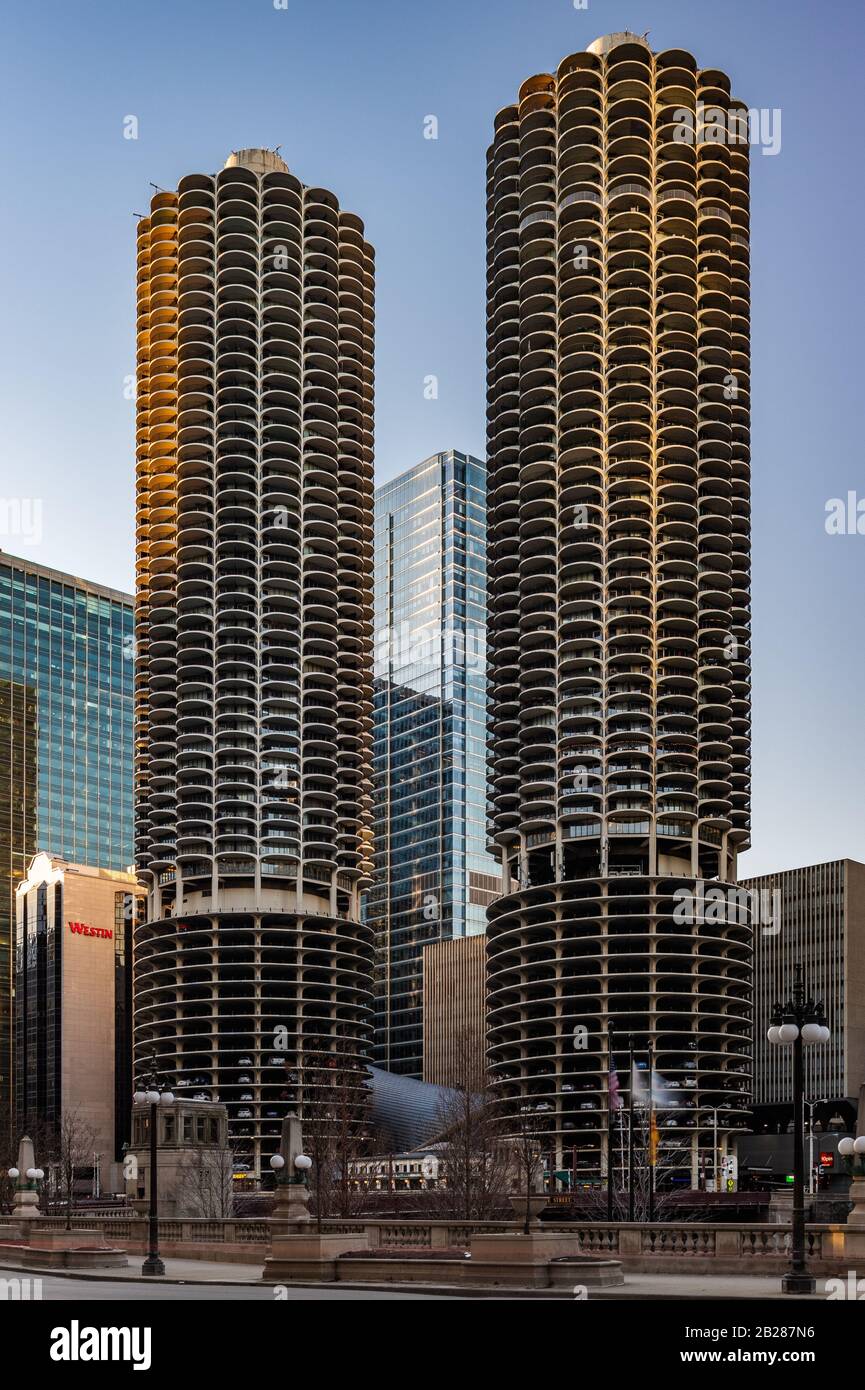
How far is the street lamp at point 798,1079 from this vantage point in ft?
115

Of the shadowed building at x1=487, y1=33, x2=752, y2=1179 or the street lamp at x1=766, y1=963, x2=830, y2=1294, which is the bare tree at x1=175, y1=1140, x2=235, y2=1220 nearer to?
the street lamp at x1=766, y1=963, x2=830, y2=1294

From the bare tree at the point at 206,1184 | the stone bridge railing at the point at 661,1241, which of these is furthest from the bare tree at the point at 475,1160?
the stone bridge railing at the point at 661,1241

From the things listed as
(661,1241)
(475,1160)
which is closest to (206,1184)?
(475,1160)

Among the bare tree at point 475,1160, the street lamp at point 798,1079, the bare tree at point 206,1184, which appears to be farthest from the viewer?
the bare tree at point 206,1184

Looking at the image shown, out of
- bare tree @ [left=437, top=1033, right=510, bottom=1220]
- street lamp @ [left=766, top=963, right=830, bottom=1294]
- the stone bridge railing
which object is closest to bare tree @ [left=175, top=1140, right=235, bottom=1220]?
bare tree @ [left=437, top=1033, right=510, bottom=1220]

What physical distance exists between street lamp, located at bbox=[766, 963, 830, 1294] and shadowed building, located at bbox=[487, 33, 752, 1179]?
135971mm

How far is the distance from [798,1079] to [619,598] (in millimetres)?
150831

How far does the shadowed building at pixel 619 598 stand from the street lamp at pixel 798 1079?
135971 mm

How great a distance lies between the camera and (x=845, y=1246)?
3959 cm

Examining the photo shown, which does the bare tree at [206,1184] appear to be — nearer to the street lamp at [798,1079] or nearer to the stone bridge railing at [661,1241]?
the stone bridge railing at [661,1241]

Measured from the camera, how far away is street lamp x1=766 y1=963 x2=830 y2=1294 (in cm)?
3494

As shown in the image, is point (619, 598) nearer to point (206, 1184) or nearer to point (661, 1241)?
point (206, 1184)
